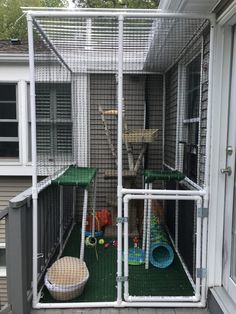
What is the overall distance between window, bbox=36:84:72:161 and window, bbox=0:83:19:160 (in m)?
2.15

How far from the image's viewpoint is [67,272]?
281 cm

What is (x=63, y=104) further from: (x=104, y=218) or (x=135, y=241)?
(x=135, y=241)

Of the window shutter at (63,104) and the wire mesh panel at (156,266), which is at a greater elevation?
the window shutter at (63,104)

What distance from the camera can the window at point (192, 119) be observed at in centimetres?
314

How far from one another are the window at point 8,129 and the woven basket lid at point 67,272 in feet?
11.3

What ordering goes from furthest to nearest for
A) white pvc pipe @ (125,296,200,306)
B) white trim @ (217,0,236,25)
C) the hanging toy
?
the hanging toy, white pvc pipe @ (125,296,200,306), white trim @ (217,0,236,25)

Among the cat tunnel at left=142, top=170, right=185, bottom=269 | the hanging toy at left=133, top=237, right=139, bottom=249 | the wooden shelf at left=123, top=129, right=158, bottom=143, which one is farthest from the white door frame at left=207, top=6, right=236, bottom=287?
the wooden shelf at left=123, top=129, right=158, bottom=143

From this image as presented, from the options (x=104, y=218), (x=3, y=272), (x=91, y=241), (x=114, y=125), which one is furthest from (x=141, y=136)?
(x=3, y=272)

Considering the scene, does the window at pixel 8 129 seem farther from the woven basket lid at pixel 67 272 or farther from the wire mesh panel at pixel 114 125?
the woven basket lid at pixel 67 272

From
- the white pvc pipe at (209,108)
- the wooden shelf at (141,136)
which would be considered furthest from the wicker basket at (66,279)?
the wooden shelf at (141,136)

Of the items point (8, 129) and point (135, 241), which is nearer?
point (135, 241)

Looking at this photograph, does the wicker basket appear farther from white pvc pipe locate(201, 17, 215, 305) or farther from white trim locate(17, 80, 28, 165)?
white trim locate(17, 80, 28, 165)

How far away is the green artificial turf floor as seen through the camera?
2.79 m

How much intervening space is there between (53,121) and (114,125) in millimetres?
1110
